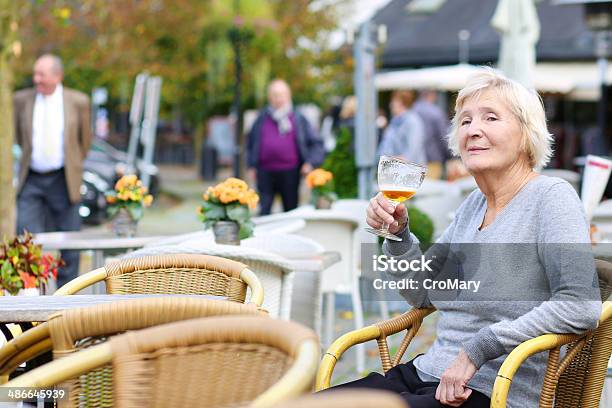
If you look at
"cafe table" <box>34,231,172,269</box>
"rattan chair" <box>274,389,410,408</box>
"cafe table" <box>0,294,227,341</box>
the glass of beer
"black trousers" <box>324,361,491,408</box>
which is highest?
the glass of beer

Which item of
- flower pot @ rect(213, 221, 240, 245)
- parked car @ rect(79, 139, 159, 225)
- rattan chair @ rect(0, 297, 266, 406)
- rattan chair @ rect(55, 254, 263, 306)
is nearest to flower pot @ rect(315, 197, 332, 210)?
flower pot @ rect(213, 221, 240, 245)

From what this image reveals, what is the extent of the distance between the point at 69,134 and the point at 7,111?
246cm

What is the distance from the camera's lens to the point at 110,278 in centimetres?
376

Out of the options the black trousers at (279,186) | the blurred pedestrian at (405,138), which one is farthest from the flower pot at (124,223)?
the blurred pedestrian at (405,138)

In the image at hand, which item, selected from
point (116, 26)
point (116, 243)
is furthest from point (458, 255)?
point (116, 26)

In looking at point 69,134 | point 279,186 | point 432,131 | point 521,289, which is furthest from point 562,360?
point 432,131

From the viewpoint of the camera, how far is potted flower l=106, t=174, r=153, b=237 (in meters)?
6.70

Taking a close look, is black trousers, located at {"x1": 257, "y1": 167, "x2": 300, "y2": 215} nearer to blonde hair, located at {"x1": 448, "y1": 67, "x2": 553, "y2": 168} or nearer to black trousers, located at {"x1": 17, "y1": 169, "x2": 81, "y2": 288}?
black trousers, located at {"x1": 17, "y1": 169, "x2": 81, "y2": 288}

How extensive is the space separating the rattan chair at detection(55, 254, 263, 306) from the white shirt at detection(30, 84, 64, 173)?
15.7ft

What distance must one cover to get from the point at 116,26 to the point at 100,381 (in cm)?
2251

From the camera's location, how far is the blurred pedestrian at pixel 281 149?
10.7m

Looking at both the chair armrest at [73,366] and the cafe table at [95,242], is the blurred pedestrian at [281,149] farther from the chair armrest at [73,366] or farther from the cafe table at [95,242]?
the chair armrest at [73,366]

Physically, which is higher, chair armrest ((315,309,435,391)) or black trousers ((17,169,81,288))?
chair armrest ((315,309,435,391))

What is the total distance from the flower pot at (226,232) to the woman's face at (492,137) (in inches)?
93.1
